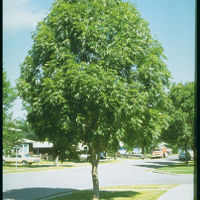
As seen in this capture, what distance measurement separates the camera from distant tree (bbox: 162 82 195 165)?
29422 mm

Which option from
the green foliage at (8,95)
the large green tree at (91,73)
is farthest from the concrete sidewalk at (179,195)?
the green foliage at (8,95)

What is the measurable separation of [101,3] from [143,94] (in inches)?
145

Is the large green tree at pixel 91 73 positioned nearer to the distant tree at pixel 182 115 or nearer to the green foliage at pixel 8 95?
the distant tree at pixel 182 115

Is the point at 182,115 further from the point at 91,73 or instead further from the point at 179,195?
the point at 91,73

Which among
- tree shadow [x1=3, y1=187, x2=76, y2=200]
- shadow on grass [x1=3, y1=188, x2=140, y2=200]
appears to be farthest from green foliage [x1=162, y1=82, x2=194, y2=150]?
tree shadow [x1=3, y1=187, x2=76, y2=200]

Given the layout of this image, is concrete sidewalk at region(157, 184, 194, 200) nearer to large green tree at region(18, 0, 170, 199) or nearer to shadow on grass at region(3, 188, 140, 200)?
shadow on grass at region(3, 188, 140, 200)

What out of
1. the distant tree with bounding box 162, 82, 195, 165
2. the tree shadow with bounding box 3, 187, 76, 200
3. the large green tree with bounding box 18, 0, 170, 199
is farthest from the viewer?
the distant tree with bounding box 162, 82, 195, 165

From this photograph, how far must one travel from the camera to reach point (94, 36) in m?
10.0

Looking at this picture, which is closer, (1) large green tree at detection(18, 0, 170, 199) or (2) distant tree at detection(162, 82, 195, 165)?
(1) large green tree at detection(18, 0, 170, 199)

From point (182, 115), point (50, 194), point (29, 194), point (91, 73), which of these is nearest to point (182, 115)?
point (182, 115)

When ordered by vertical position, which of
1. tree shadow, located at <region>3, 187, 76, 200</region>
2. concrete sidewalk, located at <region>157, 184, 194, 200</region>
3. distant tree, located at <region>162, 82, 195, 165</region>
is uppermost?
distant tree, located at <region>162, 82, 195, 165</region>

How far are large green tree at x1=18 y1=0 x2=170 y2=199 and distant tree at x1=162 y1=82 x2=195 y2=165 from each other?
18.9 m

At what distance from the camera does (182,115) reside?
29.4 m

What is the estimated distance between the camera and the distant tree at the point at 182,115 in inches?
1158
